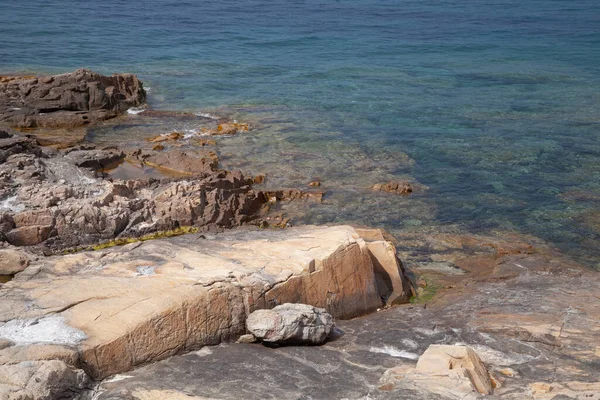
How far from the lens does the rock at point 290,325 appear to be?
9.16 m

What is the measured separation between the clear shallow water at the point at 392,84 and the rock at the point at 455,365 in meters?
6.87

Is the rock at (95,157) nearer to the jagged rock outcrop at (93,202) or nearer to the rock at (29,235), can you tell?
the jagged rock outcrop at (93,202)

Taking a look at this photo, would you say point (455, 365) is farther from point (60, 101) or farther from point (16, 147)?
point (60, 101)

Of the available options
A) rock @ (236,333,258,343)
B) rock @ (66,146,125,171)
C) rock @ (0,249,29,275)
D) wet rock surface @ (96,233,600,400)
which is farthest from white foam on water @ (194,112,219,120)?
rock @ (236,333,258,343)

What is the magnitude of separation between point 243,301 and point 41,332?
99.6 inches

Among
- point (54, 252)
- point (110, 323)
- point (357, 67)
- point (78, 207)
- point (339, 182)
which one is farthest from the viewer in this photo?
point (357, 67)

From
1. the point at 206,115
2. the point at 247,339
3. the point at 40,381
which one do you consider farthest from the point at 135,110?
the point at 40,381

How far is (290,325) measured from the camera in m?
9.24

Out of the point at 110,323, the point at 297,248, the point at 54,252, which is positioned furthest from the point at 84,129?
the point at 110,323

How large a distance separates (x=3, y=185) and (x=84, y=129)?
8518 millimetres

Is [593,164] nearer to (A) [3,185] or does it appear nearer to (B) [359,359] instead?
(B) [359,359]

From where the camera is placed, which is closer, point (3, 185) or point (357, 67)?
point (3, 185)

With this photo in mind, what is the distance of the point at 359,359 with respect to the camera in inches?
360

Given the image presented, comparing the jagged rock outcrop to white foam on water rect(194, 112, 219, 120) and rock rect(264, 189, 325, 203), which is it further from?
white foam on water rect(194, 112, 219, 120)
